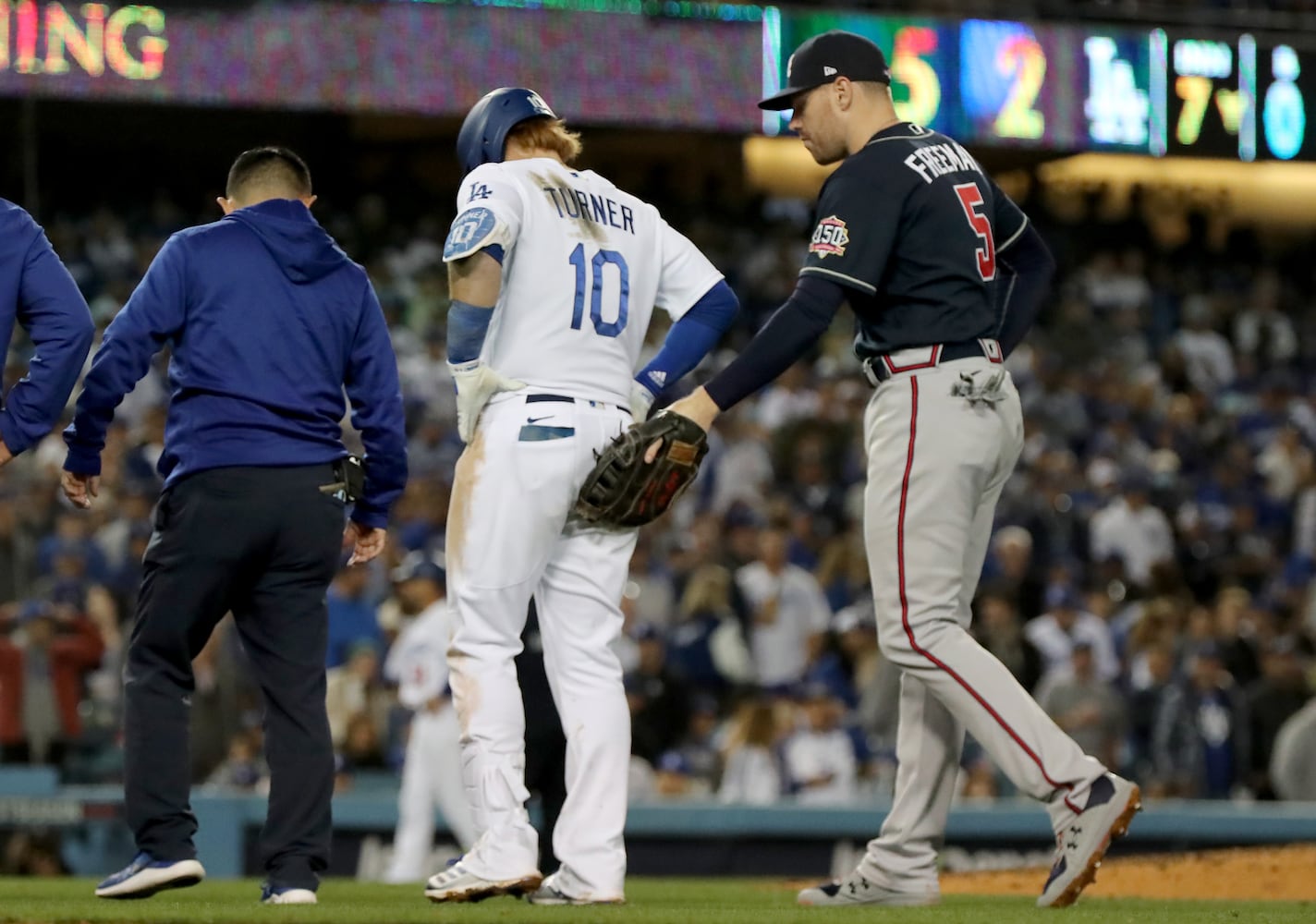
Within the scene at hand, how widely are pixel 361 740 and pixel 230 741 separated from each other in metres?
0.70

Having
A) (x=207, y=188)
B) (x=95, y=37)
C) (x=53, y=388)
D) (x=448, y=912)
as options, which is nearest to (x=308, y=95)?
(x=95, y=37)

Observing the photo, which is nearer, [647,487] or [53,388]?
[647,487]

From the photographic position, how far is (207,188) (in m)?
19.2

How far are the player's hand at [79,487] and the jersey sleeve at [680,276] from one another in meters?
1.47

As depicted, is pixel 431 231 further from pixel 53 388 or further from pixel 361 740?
pixel 53 388

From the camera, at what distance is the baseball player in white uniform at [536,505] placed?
455cm

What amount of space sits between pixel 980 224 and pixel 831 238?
0.46m

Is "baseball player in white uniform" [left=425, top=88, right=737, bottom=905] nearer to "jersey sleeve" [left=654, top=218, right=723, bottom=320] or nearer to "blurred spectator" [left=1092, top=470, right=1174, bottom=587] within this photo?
"jersey sleeve" [left=654, top=218, right=723, bottom=320]

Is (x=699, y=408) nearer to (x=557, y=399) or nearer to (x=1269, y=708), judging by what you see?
(x=557, y=399)

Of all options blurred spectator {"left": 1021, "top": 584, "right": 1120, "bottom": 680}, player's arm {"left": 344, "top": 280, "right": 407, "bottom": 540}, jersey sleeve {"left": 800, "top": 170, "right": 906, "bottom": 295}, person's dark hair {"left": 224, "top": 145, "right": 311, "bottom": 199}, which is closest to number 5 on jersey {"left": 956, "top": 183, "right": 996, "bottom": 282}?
jersey sleeve {"left": 800, "top": 170, "right": 906, "bottom": 295}

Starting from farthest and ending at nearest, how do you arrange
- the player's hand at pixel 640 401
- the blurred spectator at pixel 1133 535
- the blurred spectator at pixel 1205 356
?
the blurred spectator at pixel 1205 356 → the blurred spectator at pixel 1133 535 → the player's hand at pixel 640 401

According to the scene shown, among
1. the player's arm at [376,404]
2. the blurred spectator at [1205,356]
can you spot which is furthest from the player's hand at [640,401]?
the blurred spectator at [1205,356]

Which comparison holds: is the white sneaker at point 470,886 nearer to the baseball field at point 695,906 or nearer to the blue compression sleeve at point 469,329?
the baseball field at point 695,906

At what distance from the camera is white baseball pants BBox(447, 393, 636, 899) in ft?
14.9
